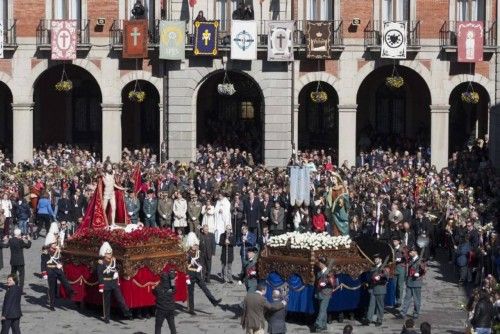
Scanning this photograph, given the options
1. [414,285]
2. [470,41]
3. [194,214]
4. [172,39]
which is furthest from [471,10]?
[414,285]

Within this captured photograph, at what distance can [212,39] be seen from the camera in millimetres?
51938

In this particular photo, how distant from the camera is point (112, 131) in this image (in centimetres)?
5375

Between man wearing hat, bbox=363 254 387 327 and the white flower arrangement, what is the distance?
2.74ft

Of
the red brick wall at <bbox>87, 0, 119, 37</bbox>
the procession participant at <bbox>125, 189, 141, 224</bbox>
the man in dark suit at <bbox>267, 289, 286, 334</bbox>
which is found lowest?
the man in dark suit at <bbox>267, 289, 286, 334</bbox>

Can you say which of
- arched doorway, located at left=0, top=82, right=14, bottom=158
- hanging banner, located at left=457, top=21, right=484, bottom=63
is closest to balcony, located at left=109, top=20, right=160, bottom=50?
arched doorway, located at left=0, top=82, right=14, bottom=158

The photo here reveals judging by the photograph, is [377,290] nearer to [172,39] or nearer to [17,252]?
[17,252]

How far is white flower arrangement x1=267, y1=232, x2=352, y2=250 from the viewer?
30422 millimetres

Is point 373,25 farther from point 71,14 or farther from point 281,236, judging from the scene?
point 281,236

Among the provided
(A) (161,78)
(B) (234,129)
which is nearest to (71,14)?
(A) (161,78)

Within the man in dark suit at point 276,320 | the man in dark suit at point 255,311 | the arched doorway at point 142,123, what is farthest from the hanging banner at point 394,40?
the man in dark suit at point 255,311

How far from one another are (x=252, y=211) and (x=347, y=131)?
43.3ft

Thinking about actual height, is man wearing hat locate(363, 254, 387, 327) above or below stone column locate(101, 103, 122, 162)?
below

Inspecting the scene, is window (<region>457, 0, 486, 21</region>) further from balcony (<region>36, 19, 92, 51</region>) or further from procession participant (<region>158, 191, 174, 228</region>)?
procession participant (<region>158, 191, 174, 228</region>)

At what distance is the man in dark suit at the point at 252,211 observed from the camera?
1609 inches
